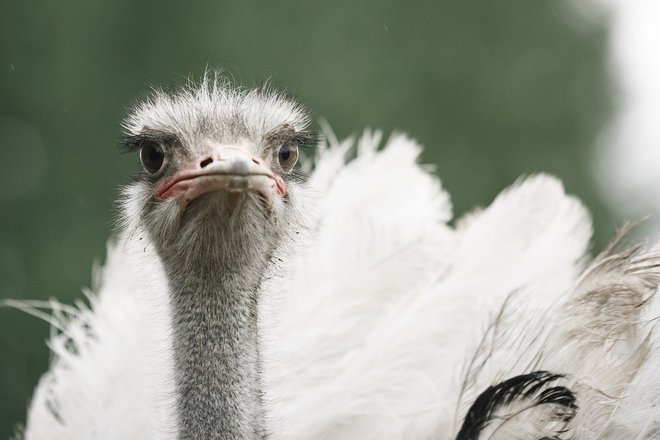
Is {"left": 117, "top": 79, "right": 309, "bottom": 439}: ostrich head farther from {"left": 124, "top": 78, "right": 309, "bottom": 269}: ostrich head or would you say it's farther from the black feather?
the black feather

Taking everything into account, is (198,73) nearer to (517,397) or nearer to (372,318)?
(372,318)

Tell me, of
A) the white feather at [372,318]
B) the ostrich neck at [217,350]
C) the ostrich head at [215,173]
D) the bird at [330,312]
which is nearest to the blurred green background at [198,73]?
the white feather at [372,318]

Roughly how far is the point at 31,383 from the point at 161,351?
5.38 metres

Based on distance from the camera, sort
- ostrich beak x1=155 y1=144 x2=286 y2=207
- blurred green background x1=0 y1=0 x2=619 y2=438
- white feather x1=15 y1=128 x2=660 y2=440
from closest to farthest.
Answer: ostrich beak x1=155 y1=144 x2=286 y2=207 → white feather x1=15 y1=128 x2=660 y2=440 → blurred green background x1=0 y1=0 x2=619 y2=438

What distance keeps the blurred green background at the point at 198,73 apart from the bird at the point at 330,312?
14.6 feet

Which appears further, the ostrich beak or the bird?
the bird

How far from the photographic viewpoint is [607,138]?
1011cm

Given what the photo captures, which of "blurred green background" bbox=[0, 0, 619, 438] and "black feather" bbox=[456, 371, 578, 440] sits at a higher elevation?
"blurred green background" bbox=[0, 0, 619, 438]

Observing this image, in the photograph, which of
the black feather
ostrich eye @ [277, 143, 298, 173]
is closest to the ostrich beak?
ostrich eye @ [277, 143, 298, 173]

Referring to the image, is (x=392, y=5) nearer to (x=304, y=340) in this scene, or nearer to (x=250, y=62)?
(x=250, y=62)

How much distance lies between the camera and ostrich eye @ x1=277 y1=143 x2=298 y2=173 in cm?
205

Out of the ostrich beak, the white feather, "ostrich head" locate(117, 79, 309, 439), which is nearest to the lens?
the ostrich beak

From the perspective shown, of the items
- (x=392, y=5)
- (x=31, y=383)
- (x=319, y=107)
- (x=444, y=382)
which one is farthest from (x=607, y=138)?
(x=444, y=382)

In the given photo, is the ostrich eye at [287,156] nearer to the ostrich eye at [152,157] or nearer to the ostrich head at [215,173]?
the ostrich head at [215,173]
